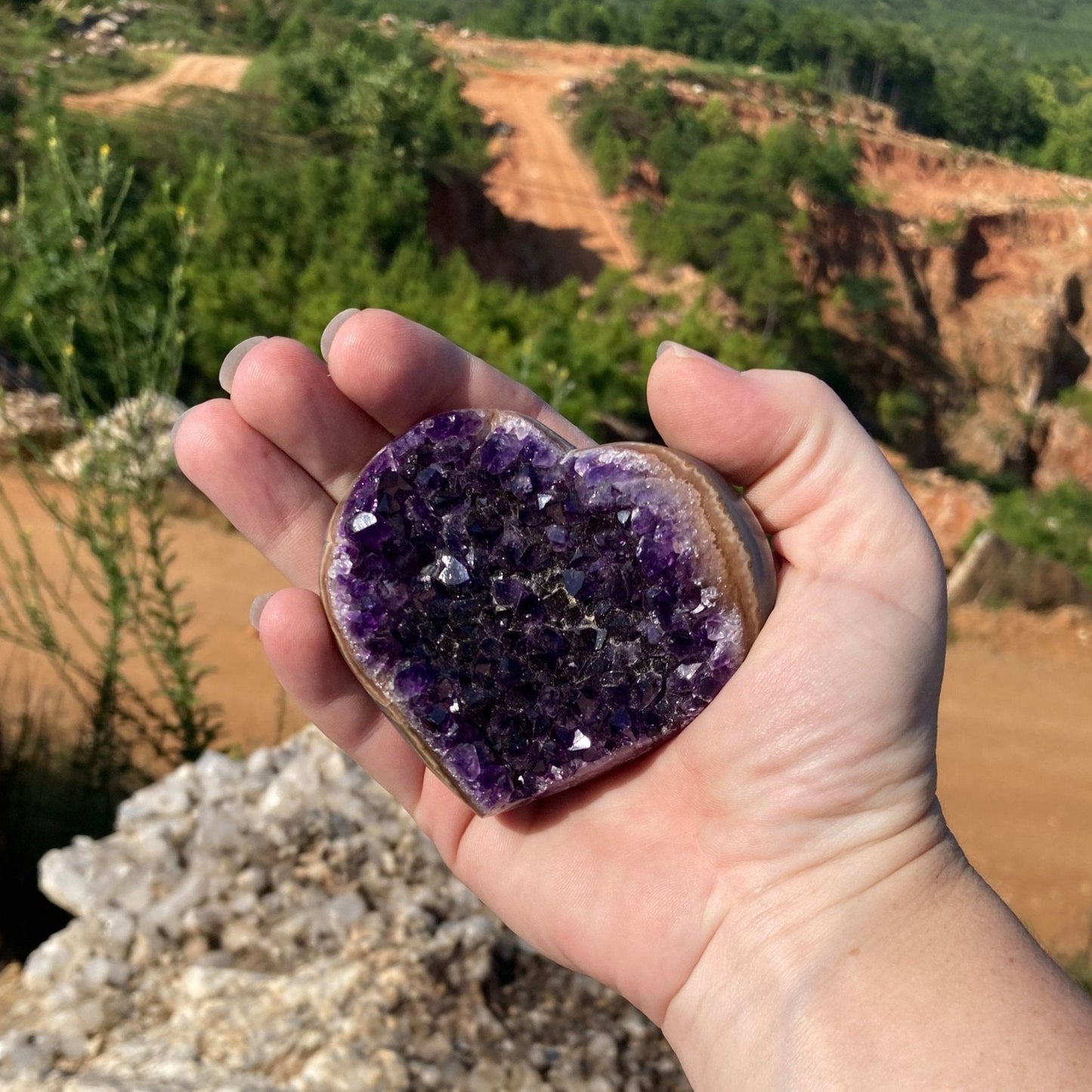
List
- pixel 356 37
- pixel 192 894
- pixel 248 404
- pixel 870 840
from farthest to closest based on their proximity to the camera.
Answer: pixel 356 37 < pixel 192 894 < pixel 248 404 < pixel 870 840

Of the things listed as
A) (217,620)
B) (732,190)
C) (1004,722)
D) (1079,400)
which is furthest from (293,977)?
(1079,400)

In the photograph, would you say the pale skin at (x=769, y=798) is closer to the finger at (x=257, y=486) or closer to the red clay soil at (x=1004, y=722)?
the finger at (x=257, y=486)

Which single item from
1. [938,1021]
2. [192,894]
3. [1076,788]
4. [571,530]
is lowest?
[1076,788]

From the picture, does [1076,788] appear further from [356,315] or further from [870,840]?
[356,315]

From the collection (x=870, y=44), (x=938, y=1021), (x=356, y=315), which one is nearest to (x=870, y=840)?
(x=938, y=1021)

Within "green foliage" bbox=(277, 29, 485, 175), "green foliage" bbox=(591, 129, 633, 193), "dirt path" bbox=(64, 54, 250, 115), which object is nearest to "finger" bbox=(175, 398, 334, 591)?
"green foliage" bbox=(277, 29, 485, 175)

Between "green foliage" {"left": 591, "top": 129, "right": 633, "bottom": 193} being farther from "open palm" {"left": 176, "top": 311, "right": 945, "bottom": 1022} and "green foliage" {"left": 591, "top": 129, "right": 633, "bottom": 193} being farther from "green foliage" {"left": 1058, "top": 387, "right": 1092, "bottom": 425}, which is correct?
"open palm" {"left": 176, "top": 311, "right": 945, "bottom": 1022}
